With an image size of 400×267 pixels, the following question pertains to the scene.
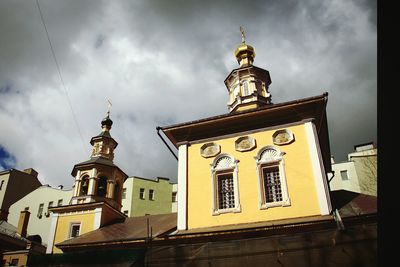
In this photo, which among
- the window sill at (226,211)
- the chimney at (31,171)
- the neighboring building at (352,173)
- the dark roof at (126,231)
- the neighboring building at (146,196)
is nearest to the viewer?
the window sill at (226,211)

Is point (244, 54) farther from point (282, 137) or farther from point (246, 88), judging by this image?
point (282, 137)

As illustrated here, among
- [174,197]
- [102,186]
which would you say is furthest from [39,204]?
[102,186]

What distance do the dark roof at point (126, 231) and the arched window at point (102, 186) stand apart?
2.62 m

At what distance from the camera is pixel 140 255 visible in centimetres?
920

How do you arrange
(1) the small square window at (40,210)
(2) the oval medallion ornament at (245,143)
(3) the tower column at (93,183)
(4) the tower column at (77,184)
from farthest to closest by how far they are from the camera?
(1) the small square window at (40,210)
(4) the tower column at (77,184)
(3) the tower column at (93,183)
(2) the oval medallion ornament at (245,143)

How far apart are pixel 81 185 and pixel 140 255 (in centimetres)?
1377

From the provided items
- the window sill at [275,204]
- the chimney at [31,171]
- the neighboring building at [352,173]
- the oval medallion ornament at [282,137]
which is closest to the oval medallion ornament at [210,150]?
the oval medallion ornament at [282,137]

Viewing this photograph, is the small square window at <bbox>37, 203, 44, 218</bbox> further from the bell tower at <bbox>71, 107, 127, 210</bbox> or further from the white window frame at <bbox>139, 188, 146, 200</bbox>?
the bell tower at <bbox>71, 107, 127, 210</bbox>

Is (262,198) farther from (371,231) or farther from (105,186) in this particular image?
(105,186)

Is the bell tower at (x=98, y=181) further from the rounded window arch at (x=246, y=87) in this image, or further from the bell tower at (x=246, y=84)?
the rounded window arch at (x=246, y=87)

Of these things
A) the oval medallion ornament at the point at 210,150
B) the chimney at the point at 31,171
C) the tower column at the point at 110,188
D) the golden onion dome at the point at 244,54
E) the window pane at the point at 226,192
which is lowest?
the window pane at the point at 226,192

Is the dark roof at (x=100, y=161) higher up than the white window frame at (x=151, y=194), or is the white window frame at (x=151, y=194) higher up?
the white window frame at (x=151, y=194)

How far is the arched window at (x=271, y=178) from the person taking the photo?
490 inches
